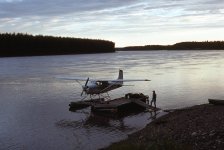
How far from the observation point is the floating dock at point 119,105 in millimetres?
30502

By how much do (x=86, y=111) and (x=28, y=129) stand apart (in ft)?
27.2

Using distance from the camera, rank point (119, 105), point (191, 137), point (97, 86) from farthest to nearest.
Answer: point (97, 86) → point (119, 105) → point (191, 137)

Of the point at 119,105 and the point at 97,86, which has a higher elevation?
the point at 97,86

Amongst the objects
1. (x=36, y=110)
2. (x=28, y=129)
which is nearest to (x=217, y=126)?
(x=28, y=129)

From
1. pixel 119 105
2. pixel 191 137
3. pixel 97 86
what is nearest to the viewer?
pixel 191 137

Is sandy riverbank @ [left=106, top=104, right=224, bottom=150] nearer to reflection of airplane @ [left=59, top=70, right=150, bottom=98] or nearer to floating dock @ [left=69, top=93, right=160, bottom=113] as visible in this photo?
floating dock @ [left=69, top=93, right=160, bottom=113]

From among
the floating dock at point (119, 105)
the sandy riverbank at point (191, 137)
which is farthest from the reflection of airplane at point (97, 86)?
the sandy riverbank at point (191, 137)

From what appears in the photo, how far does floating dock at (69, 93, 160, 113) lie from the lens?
100 ft

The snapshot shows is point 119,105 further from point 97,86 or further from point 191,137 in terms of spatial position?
point 191,137

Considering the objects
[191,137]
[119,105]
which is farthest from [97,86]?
[191,137]

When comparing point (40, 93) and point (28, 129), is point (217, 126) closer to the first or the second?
point (28, 129)

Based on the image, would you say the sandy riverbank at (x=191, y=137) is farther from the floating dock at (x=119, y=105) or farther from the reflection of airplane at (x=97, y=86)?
the reflection of airplane at (x=97, y=86)

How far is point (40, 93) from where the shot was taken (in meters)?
45.1

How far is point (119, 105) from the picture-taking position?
99.9 ft
